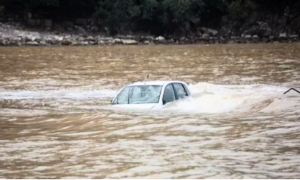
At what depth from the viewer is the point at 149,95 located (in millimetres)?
21656

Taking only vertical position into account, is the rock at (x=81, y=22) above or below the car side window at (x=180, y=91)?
below

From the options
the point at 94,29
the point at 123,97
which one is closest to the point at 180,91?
the point at 123,97

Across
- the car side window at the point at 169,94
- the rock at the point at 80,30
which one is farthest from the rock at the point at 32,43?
the car side window at the point at 169,94

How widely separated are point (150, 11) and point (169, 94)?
7568cm

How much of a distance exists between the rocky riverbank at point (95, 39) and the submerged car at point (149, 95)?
5965 cm

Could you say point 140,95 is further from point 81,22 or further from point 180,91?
point 81,22

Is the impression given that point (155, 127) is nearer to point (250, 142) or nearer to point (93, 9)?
point (250, 142)

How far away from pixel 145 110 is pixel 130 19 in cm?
7780

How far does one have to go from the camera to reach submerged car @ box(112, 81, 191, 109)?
21.0 metres

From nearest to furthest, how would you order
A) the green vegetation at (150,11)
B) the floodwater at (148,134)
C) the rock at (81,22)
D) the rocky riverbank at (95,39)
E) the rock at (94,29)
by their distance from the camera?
the floodwater at (148,134) < the rocky riverbank at (95,39) < the green vegetation at (150,11) < the rock at (94,29) < the rock at (81,22)

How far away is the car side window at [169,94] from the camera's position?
2123 cm

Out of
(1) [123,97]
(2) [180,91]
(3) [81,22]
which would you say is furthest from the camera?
(3) [81,22]

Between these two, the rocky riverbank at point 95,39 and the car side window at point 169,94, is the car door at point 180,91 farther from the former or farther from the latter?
the rocky riverbank at point 95,39

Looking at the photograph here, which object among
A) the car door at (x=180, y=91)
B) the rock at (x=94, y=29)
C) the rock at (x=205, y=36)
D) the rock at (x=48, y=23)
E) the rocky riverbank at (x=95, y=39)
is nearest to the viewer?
the car door at (x=180, y=91)
